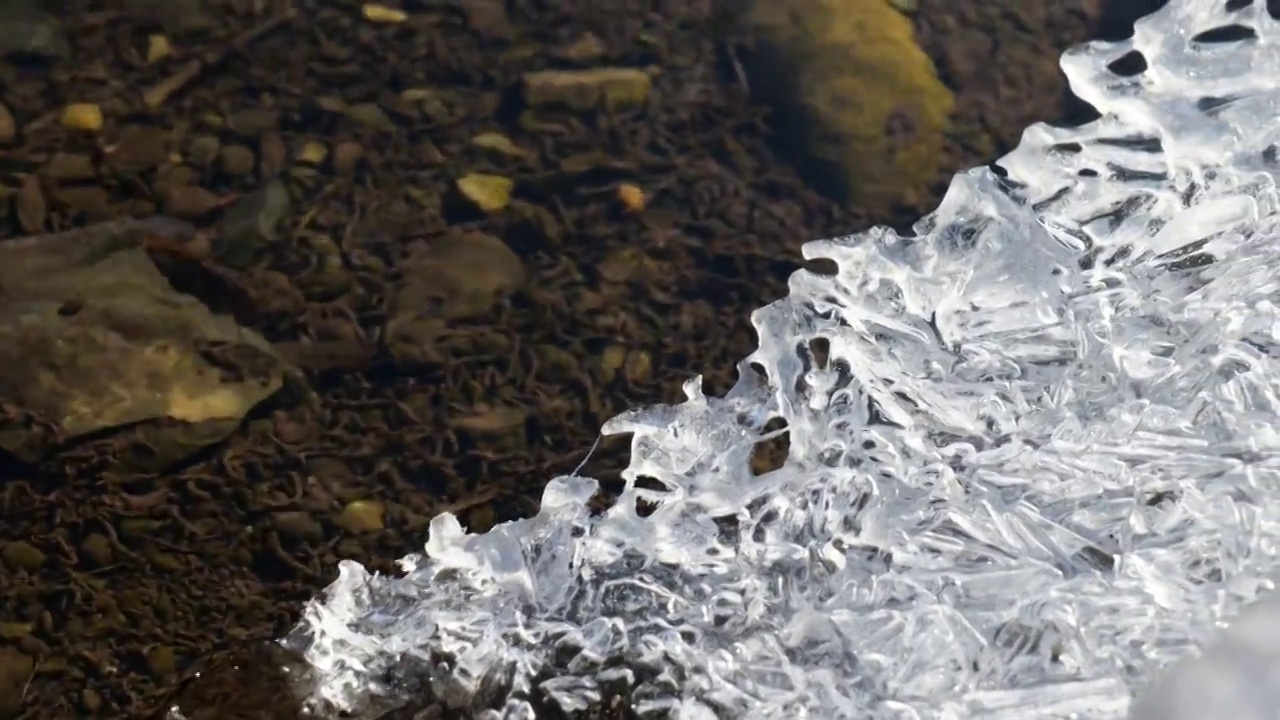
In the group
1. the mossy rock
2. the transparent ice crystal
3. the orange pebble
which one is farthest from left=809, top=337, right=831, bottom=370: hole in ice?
the orange pebble

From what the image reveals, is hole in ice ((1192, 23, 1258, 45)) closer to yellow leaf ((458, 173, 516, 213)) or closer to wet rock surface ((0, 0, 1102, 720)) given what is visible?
wet rock surface ((0, 0, 1102, 720))

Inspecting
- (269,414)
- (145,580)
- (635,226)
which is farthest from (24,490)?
(635,226)

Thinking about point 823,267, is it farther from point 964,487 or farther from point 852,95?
point 964,487

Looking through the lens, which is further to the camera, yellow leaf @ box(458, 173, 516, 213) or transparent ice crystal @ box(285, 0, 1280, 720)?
yellow leaf @ box(458, 173, 516, 213)

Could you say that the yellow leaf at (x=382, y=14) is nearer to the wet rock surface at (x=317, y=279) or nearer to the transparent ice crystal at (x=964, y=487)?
the wet rock surface at (x=317, y=279)

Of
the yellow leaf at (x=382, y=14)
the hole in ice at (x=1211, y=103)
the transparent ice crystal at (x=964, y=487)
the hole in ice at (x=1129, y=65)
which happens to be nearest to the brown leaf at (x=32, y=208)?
the yellow leaf at (x=382, y=14)

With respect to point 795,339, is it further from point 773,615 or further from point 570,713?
point 570,713
